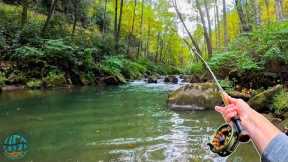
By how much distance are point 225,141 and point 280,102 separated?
722 cm

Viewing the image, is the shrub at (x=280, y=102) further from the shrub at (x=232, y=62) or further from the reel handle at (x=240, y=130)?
the reel handle at (x=240, y=130)

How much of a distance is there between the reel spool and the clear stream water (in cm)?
388

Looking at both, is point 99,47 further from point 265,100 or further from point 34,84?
point 265,100

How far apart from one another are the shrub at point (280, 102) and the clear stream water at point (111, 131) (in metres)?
1.28

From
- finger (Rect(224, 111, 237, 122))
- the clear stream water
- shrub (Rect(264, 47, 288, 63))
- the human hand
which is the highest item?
shrub (Rect(264, 47, 288, 63))

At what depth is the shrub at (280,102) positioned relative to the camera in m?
7.95

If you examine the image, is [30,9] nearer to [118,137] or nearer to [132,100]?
[132,100]

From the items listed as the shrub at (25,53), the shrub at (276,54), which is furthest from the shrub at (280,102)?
the shrub at (25,53)

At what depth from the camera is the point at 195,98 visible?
10.7 metres

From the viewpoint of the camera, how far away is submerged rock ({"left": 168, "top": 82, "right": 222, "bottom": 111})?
34.4 feet

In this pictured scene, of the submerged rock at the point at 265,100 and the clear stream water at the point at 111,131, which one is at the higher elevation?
the submerged rock at the point at 265,100

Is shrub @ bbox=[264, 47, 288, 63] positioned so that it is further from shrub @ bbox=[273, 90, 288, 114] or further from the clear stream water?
the clear stream water

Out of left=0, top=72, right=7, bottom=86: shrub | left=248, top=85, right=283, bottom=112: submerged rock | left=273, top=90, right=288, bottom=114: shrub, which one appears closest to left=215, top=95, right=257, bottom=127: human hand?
left=273, top=90, right=288, bottom=114: shrub

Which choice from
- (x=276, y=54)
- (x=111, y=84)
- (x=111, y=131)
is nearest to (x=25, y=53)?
(x=111, y=84)
